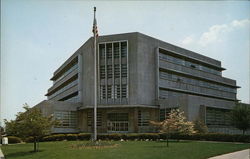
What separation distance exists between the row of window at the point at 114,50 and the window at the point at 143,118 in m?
9.66

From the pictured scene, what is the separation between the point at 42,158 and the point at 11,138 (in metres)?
21.7

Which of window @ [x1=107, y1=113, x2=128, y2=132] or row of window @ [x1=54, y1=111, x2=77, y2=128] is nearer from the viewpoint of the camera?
window @ [x1=107, y1=113, x2=128, y2=132]

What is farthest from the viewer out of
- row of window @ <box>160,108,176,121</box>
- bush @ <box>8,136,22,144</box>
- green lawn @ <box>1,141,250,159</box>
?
row of window @ <box>160,108,176,121</box>

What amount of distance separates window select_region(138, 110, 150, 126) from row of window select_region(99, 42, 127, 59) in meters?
9.66

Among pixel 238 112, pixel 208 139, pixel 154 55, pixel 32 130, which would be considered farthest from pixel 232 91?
pixel 32 130

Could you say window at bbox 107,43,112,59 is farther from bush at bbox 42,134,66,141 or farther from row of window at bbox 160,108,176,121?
bush at bbox 42,134,66,141

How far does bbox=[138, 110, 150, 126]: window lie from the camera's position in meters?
47.8

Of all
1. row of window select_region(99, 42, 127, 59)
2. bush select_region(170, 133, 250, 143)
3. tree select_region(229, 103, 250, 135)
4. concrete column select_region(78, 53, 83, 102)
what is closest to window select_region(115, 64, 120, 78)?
row of window select_region(99, 42, 127, 59)

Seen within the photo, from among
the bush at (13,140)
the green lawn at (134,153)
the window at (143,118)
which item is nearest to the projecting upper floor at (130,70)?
the window at (143,118)

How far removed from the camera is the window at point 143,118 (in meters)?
47.8

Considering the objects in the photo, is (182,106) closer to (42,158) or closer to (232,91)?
(42,158)

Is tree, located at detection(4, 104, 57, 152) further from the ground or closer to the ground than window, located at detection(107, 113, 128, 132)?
further from the ground

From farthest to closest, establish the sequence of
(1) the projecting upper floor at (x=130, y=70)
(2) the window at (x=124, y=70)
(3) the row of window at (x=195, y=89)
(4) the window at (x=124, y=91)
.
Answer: (3) the row of window at (x=195, y=89), (2) the window at (x=124, y=70), (1) the projecting upper floor at (x=130, y=70), (4) the window at (x=124, y=91)

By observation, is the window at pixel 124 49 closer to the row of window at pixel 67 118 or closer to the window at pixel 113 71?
the window at pixel 113 71
